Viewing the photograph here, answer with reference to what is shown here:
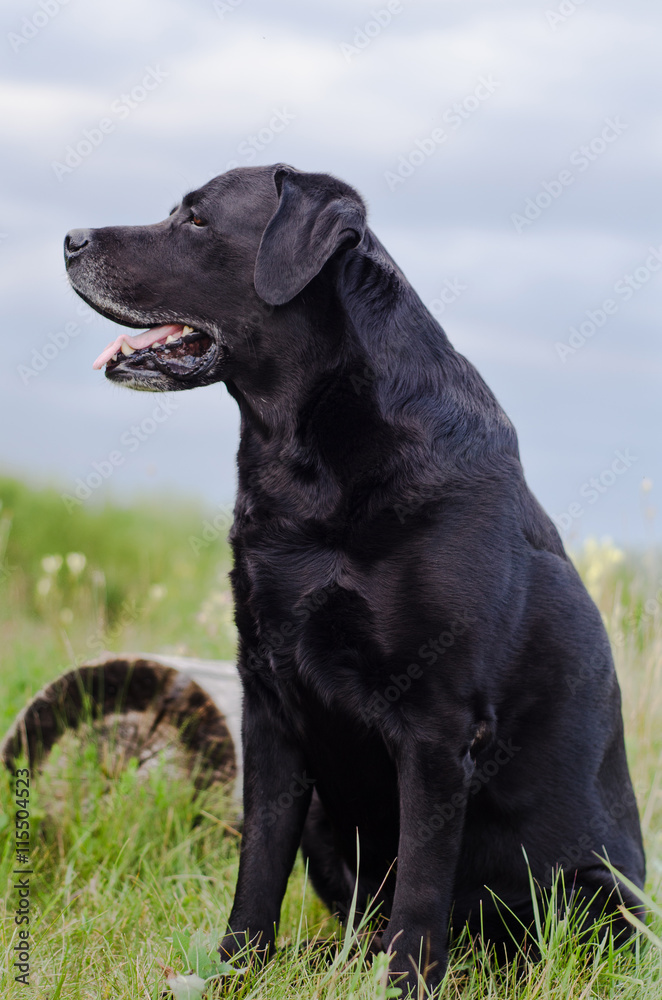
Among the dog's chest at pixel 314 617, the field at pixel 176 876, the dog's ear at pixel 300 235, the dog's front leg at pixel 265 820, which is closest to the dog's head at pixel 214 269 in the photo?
the dog's ear at pixel 300 235

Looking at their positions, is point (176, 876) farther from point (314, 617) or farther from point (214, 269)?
point (214, 269)

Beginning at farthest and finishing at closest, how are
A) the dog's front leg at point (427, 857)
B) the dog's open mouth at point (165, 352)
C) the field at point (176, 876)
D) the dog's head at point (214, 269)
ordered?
the dog's open mouth at point (165, 352) < the dog's head at point (214, 269) < the field at point (176, 876) < the dog's front leg at point (427, 857)

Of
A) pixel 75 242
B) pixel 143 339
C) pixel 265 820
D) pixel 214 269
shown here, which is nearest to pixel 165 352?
pixel 143 339

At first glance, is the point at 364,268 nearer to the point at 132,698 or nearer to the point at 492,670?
the point at 492,670

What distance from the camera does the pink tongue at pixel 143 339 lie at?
9.19ft

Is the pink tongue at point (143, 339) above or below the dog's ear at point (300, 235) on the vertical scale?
below

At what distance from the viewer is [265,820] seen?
8.43ft

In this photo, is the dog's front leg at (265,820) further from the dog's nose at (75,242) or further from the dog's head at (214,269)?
the dog's nose at (75,242)

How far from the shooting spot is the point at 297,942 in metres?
2.47

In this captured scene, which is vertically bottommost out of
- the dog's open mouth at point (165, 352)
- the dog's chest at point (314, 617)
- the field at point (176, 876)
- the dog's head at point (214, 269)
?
the field at point (176, 876)

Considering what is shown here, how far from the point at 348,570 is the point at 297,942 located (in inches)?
38.4

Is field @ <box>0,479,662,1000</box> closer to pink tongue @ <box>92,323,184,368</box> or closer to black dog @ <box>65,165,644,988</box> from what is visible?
black dog @ <box>65,165,644,988</box>

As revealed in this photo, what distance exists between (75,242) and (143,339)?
36 centimetres

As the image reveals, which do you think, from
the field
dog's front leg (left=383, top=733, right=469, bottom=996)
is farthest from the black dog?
the field
